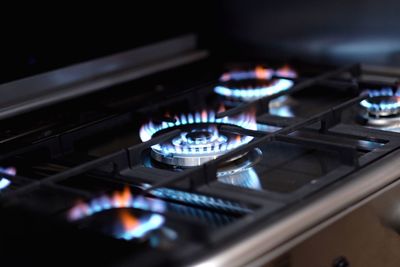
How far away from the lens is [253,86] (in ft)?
3.91

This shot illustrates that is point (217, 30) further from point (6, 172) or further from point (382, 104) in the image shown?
point (6, 172)

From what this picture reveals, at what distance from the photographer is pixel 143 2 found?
130 cm

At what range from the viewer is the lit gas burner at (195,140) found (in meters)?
0.89

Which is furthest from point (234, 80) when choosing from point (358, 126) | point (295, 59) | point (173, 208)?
point (173, 208)

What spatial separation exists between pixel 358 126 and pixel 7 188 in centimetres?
47

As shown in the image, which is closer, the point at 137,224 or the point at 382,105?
the point at 137,224

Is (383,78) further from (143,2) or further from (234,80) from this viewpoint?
(143,2)

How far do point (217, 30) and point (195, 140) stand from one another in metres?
0.53

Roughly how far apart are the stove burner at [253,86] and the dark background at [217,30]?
95 millimetres

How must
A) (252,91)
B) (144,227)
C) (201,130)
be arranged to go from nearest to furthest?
1. (144,227)
2. (201,130)
3. (252,91)

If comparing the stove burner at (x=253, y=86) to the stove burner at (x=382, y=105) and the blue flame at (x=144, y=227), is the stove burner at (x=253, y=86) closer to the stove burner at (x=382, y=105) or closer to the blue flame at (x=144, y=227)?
the stove burner at (x=382, y=105)

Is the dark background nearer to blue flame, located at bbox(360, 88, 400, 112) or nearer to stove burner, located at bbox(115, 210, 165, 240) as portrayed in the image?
blue flame, located at bbox(360, 88, 400, 112)

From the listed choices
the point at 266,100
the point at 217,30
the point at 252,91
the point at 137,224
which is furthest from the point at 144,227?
the point at 217,30

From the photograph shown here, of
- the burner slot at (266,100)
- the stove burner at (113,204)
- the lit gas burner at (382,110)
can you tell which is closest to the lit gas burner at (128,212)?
the stove burner at (113,204)
